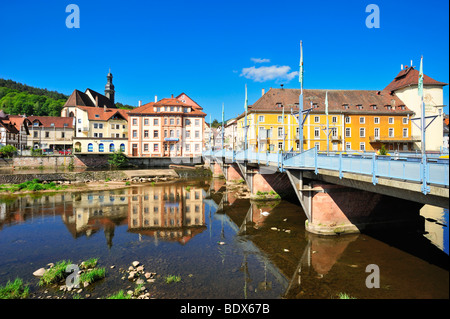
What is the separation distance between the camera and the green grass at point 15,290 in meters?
8.33

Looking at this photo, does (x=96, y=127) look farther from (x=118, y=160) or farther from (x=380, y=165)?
(x=380, y=165)

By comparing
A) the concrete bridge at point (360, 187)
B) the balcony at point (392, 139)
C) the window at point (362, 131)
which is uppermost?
the window at point (362, 131)

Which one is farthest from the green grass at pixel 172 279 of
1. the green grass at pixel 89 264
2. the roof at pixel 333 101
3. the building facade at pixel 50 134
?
the building facade at pixel 50 134

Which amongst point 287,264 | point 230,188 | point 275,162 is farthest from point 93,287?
point 230,188

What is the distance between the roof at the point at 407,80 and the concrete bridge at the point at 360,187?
40911 mm

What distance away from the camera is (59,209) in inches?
853

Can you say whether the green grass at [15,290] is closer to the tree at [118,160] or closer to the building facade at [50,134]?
the tree at [118,160]

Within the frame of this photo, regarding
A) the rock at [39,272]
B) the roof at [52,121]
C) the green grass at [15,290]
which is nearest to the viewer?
the green grass at [15,290]

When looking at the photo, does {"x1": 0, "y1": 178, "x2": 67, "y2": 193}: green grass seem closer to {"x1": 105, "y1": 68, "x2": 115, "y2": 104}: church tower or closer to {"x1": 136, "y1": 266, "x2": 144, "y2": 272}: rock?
{"x1": 136, "y1": 266, "x2": 144, "y2": 272}: rock

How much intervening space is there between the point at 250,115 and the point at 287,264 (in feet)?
121

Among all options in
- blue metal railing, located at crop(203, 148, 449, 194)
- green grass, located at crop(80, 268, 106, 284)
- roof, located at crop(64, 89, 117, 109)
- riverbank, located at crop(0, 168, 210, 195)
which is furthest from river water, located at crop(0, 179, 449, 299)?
roof, located at crop(64, 89, 117, 109)

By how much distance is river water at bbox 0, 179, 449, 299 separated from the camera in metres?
8.82

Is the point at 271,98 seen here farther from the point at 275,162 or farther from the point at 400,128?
the point at 275,162

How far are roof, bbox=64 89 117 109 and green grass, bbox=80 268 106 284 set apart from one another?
77.3 metres
